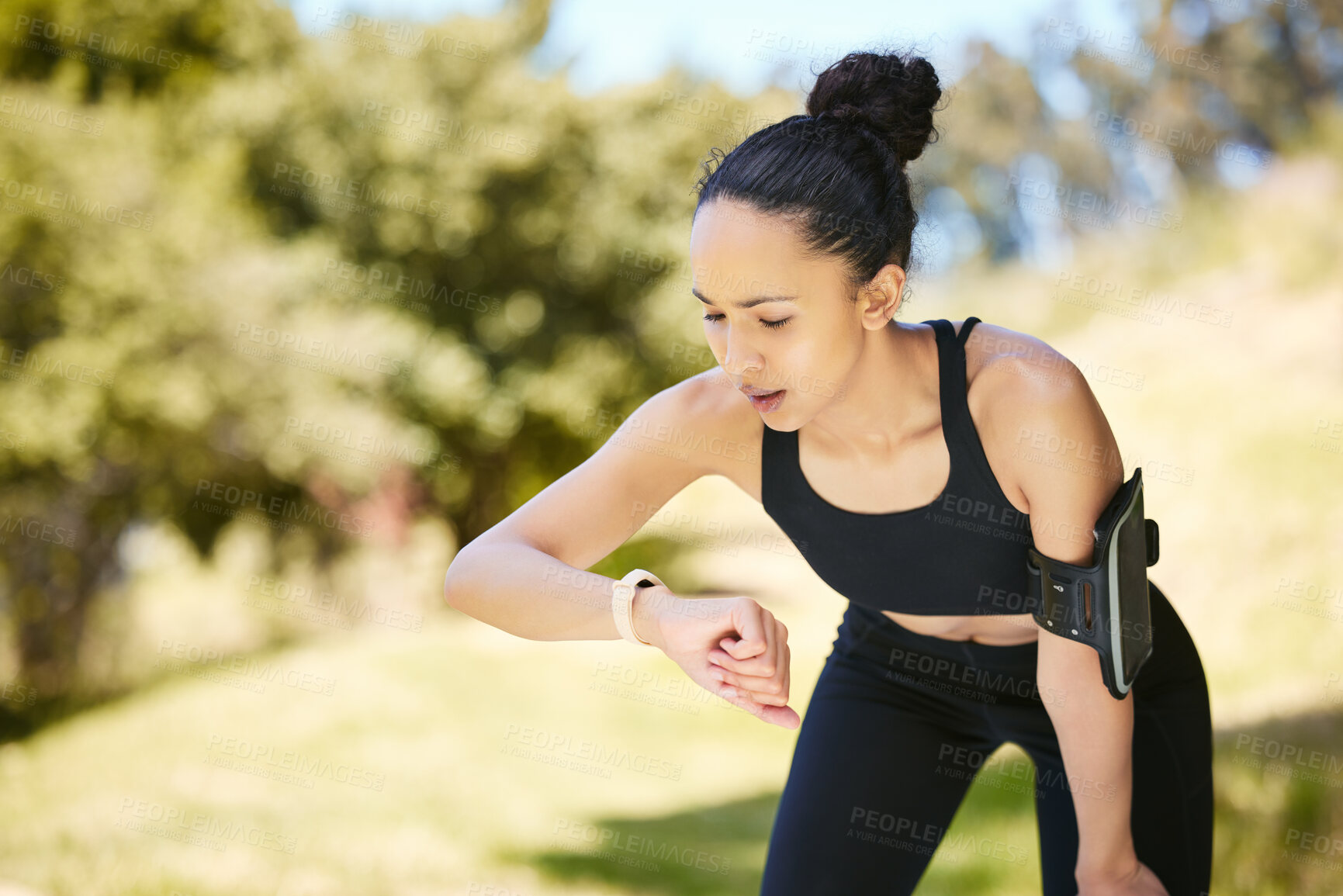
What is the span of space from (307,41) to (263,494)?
4148mm

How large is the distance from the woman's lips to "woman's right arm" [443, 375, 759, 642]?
5.6 inches

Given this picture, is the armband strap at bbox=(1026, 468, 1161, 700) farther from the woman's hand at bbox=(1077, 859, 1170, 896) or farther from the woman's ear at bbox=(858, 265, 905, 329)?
the woman's ear at bbox=(858, 265, 905, 329)

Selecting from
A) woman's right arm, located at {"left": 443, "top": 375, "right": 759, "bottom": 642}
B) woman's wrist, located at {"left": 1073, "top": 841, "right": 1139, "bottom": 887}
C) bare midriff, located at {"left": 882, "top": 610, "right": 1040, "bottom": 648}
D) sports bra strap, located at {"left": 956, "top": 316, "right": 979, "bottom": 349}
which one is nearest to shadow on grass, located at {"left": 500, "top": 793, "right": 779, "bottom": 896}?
bare midriff, located at {"left": 882, "top": 610, "right": 1040, "bottom": 648}

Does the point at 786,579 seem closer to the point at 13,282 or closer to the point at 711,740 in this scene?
the point at 711,740

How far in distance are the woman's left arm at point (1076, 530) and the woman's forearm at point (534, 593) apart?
57 cm

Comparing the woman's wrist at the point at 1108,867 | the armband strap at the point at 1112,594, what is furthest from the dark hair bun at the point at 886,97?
the woman's wrist at the point at 1108,867

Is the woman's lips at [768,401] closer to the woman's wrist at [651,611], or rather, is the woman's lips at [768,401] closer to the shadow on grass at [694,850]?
the woman's wrist at [651,611]

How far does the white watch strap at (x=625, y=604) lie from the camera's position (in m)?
1.41

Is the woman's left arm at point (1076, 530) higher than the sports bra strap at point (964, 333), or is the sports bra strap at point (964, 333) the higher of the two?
the sports bra strap at point (964, 333)

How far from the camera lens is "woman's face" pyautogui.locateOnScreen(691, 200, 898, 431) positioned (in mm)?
1430

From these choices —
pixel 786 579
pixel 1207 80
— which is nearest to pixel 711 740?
pixel 786 579

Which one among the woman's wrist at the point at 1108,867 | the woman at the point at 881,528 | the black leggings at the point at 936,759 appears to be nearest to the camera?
the woman at the point at 881,528

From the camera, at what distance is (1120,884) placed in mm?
1582

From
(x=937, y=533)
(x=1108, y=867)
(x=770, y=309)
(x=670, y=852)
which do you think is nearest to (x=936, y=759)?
(x=1108, y=867)
